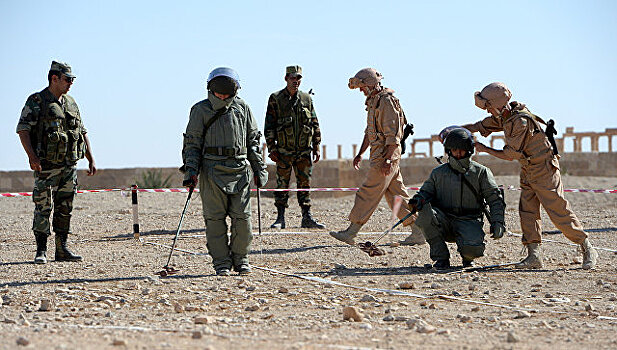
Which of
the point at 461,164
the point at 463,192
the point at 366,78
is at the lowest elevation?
the point at 463,192

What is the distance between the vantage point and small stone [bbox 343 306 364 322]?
18.3ft

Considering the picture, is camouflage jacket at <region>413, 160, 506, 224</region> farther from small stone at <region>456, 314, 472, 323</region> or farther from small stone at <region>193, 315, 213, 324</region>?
small stone at <region>193, 315, 213, 324</region>

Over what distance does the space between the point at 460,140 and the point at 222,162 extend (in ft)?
6.81

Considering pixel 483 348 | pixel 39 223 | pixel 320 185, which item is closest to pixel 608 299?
pixel 483 348

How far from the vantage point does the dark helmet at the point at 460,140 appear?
7.89 metres

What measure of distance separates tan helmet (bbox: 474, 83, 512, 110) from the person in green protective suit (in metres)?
0.33

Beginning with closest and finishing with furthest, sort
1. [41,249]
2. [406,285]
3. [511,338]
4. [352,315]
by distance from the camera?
[511,338], [352,315], [406,285], [41,249]

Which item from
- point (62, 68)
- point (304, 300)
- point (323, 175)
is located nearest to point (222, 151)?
point (304, 300)

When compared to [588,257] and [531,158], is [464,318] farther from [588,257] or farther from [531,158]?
[588,257]

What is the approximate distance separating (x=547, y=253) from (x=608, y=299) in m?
2.86

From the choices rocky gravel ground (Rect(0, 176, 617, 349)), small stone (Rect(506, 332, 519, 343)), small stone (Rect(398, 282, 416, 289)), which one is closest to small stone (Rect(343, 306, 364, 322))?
rocky gravel ground (Rect(0, 176, 617, 349))

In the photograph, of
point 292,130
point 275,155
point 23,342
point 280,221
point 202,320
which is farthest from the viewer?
point 280,221

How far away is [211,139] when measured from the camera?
7477 mm

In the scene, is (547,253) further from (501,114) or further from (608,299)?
(608,299)
